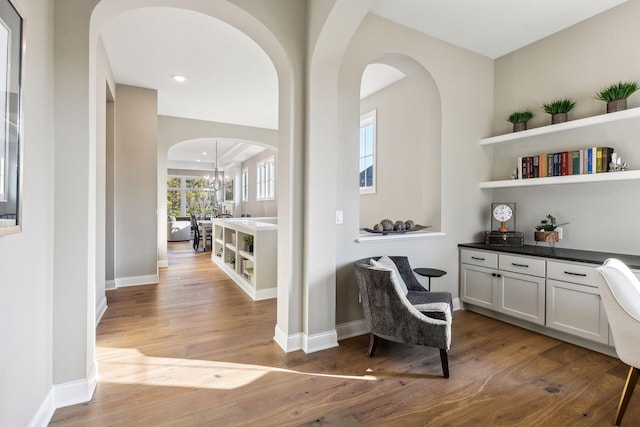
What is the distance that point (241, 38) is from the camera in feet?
10.9

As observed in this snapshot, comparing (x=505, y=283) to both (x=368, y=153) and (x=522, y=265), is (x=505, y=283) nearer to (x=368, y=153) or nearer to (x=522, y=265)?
(x=522, y=265)

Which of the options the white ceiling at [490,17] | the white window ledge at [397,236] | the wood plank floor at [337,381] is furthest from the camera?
the white window ledge at [397,236]

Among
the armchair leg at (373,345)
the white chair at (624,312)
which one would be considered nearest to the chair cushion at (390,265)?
the armchair leg at (373,345)

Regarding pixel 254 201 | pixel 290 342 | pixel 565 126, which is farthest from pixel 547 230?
pixel 254 201

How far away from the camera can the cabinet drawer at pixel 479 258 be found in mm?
3275

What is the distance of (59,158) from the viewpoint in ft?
5.96

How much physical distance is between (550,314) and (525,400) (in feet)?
3.92

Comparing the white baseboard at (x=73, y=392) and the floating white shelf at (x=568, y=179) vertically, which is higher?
the floating white shelf at (x=568, y=179)

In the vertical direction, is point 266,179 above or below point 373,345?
above

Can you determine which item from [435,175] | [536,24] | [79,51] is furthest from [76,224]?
[536,24]

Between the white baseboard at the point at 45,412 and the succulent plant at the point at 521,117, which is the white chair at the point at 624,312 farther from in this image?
the white baseboard at the point at 45,412

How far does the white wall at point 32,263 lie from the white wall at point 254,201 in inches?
274

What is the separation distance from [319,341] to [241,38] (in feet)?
10.2

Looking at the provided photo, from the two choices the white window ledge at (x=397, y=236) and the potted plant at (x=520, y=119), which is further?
the potted plant at (x=520, y=119)
